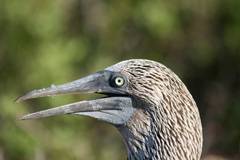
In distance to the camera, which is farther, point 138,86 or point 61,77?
point 61,77

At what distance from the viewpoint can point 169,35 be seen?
1485 cm

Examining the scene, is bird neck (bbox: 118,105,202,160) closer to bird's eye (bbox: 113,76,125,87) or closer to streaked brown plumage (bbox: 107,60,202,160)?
streaked brown plumage (bbox: 107,60,202,160)

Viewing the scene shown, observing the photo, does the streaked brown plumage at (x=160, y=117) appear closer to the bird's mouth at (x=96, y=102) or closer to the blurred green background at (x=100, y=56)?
the bird's mouth at (x=96, y=102)

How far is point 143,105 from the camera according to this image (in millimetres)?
7953

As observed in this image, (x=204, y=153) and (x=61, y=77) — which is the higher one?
(x=61, y=77)

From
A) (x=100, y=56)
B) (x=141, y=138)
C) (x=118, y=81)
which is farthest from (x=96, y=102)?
(x=100, y=56)

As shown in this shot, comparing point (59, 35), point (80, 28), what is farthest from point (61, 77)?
point (80, 28)

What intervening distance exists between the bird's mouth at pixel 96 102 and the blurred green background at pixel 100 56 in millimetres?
4305

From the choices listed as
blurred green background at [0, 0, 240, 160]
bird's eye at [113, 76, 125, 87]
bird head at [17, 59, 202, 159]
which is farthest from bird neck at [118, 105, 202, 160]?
blurred green background at [0, 0, 240, 160]

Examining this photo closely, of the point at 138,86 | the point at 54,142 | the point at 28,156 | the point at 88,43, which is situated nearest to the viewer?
the point at 138,86

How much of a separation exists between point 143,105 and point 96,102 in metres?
0.30

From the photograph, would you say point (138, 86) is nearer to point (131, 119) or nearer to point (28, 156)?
point (131, 119)

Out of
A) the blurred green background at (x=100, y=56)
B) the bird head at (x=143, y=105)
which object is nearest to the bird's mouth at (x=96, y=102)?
the bird head at (x=143, y=105)

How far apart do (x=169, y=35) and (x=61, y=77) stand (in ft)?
6.07
